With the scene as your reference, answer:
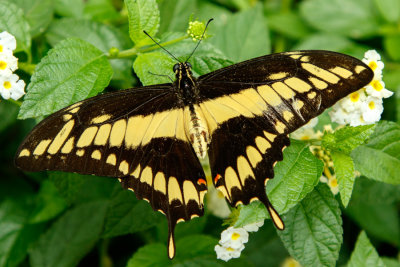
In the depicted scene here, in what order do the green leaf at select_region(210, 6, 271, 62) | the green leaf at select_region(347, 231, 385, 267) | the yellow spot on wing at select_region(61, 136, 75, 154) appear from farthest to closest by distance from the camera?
the green leaf at select_region(210, 6, 271, 62) < the green leaf at select_region(347, 231, 385, 267) < the yellow spot on wing at select_region(61, 136, 75, 154)

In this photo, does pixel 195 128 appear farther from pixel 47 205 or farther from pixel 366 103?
pixel 47 205

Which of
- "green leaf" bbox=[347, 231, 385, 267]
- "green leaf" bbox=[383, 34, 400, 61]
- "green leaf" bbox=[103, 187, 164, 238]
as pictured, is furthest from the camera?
"green leaf" bbox=[383, 34, 400, 61]

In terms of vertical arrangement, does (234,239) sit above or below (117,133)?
below

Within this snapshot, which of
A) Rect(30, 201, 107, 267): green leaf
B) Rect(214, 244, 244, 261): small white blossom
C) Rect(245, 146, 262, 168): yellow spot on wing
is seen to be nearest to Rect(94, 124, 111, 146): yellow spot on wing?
Rect(245, 146, 262, 168): yellow spot on wing

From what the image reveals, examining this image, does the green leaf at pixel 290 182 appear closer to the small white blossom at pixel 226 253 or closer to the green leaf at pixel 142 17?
the small white blossom at pixel 226 253

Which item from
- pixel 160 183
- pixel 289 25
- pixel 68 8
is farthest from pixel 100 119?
pixel 289 25

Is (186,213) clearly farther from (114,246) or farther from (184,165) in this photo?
(114,246)

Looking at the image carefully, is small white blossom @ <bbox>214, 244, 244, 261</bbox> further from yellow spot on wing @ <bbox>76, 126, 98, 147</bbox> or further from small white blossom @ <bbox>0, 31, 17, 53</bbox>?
small white blossom @ <bbox>0, 31, 17, 53</bbox>
